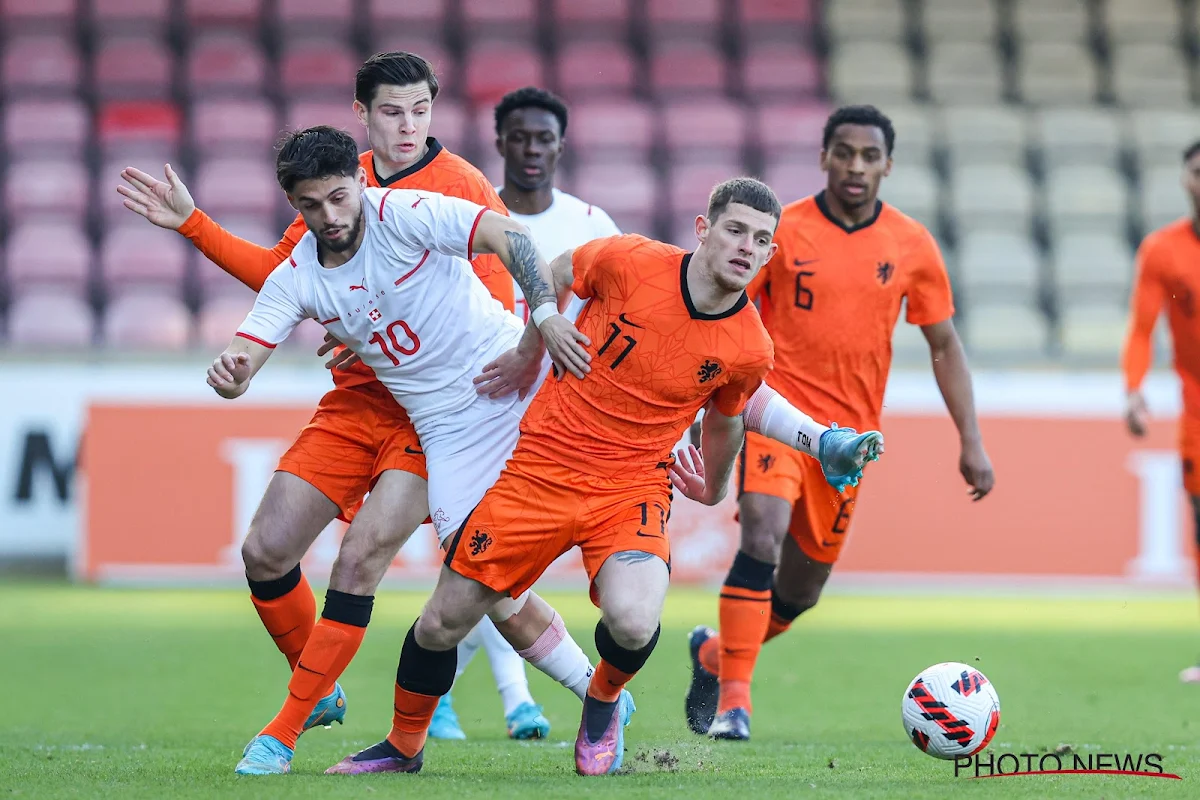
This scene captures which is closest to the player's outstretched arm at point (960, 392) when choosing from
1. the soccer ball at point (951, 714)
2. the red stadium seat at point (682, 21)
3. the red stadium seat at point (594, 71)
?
the soccer ball at point (951, 714)

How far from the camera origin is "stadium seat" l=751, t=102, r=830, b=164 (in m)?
16.3

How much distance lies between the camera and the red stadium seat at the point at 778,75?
679 inches

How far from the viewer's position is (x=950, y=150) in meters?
16.7

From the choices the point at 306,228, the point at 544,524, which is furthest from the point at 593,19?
the point at 544,524

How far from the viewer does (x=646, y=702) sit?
7414mm

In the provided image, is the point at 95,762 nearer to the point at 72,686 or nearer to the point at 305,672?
the point at 305,672

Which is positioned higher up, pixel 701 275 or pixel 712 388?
pixel 701 275

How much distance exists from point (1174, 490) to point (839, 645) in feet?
12.6

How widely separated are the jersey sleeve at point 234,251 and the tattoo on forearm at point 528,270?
0.91 meters

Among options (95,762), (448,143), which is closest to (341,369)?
(95,762)

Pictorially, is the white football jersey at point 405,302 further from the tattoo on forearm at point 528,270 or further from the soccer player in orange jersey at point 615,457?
the soccer player in orange jersey at point 615,457

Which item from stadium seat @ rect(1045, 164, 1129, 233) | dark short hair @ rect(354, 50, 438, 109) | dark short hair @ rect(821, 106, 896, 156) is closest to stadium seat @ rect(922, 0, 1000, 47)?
stadium seat @ rect(1045, 164, 1129, 233)

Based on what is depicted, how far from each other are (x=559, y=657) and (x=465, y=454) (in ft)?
2.66

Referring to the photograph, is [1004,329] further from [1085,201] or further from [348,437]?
[348,437]
